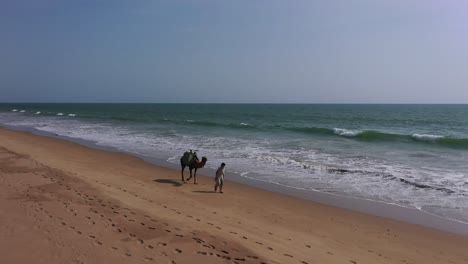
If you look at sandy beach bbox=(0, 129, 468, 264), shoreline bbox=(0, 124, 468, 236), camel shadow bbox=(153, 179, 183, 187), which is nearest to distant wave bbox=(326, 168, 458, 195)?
shoreline bbox=(0, 124, 468, 236)

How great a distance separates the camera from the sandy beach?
19.5ft

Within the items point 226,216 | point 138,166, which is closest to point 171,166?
point 138,166

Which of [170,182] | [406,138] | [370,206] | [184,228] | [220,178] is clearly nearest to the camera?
[184,228]

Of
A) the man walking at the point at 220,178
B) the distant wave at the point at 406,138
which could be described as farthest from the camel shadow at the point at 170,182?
the distant wave at the point at 406,138

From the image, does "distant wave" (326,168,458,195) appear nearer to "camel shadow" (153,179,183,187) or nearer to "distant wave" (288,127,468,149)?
"camel shadow" (153,179,183,187)

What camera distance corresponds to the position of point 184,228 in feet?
23.8

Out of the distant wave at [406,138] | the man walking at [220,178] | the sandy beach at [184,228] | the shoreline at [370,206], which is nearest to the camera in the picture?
the sandy beach at [184,228]

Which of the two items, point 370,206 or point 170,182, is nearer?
point 370,206

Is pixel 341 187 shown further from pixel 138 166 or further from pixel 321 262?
pixel 138 166

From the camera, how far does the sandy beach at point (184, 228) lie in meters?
5.93

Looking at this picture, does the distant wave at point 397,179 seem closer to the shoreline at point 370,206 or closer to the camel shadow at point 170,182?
the shoreline at point 370,206

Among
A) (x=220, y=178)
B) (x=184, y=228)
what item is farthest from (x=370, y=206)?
(x=184, y=228)

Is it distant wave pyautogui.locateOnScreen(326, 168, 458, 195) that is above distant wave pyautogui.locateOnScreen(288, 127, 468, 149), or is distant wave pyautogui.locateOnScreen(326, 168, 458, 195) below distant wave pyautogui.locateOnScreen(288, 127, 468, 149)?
below

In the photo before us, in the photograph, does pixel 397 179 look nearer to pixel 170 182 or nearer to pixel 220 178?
pixel 220 178
